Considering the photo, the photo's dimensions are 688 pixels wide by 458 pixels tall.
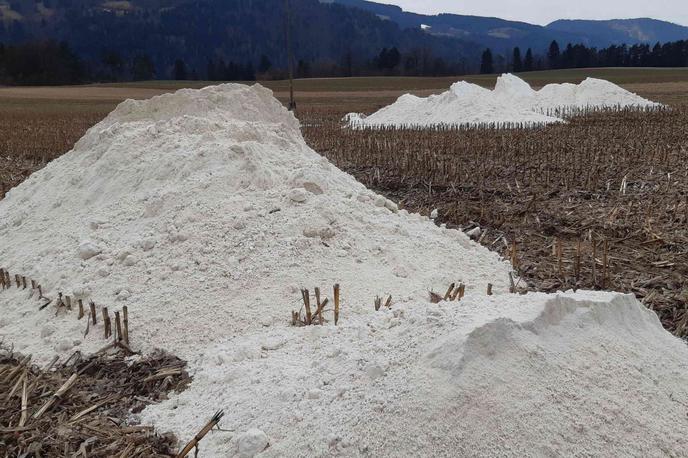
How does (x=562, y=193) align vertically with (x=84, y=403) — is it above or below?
above

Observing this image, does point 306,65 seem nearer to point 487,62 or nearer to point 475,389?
point 487,62

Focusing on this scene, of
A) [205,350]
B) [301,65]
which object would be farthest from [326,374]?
[301,65]

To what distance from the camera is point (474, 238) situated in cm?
670

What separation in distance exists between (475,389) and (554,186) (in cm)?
692

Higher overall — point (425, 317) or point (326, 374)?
point (425, 317)

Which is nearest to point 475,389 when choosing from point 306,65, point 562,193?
point 562,193

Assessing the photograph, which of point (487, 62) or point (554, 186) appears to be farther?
point (487, 62)

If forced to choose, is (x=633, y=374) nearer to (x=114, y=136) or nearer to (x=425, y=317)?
(x=425, y=317)

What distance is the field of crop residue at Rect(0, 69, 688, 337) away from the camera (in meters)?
5.54

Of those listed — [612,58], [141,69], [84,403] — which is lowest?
[84,403]

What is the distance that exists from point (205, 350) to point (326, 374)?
1220 millimetres

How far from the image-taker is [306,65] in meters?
74.6

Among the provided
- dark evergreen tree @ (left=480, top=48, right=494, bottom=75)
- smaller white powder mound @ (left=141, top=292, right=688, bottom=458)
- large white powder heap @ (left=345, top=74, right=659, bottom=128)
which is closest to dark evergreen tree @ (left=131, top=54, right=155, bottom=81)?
dark evergreen tree @ (left=480, top=48, right=494, bottom=75)

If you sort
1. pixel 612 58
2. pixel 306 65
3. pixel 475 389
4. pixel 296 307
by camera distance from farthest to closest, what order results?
pixel 306 65, pixel 612 58, pixel 296 307, pixel 475 389
